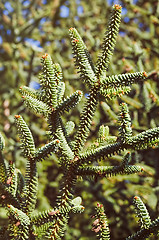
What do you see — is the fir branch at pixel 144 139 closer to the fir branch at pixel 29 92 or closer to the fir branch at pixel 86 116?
the fir branch at pixel 86 116

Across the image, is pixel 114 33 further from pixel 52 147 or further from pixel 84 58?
pixel 52 147

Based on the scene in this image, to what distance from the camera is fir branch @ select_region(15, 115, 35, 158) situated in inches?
47.4

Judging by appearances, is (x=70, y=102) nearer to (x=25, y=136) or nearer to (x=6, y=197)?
(x=25, y=136)

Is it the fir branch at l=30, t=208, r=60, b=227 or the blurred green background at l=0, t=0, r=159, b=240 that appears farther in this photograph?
the blurred green background at l=0, t=0, r=159, b=240

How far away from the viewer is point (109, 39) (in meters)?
1.28

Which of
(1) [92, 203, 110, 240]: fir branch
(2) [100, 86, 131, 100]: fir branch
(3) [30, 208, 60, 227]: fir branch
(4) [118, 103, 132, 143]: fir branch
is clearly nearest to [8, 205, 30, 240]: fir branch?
(3) [30, 208, 60, 227]: fir branch

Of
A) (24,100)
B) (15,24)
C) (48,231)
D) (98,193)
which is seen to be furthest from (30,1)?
(48,231)

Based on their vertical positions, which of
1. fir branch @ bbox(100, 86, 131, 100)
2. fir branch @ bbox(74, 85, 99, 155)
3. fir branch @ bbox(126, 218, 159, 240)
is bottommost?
fir branch @ bbox(126, 218, 159, 240)

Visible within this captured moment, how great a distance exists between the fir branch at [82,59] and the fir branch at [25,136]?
1.26 ft

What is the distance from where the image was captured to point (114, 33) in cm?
127

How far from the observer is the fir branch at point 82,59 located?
127 centimetres

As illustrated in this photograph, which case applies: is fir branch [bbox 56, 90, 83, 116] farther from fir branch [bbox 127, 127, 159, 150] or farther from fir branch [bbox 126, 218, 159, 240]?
fir branch [bbox 126, 218, 159, 240]

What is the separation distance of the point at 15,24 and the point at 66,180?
2987mm

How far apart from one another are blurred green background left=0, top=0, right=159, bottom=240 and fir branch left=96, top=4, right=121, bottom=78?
77cm
